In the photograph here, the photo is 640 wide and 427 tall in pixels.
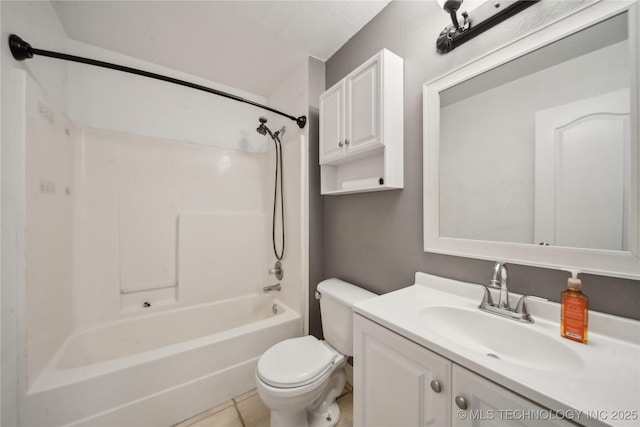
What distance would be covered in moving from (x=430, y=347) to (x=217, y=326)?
6.35ft

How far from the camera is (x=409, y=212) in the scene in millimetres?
1255

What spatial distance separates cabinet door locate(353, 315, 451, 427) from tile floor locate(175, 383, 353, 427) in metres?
0.56

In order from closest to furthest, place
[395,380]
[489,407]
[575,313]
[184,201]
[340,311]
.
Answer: [489,407]
[575,313]
[395,380]
[340,311]
[184,201]

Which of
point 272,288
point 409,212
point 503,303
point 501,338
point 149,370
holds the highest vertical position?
point 409,212

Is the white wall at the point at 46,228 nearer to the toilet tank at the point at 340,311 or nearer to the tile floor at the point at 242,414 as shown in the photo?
the tile floor at the point at 242,414

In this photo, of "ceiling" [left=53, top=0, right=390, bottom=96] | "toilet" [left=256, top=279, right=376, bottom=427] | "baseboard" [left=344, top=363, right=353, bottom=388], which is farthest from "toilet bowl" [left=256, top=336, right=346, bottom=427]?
"ceiling" [left=53, top=0, right=390, bottom=96]

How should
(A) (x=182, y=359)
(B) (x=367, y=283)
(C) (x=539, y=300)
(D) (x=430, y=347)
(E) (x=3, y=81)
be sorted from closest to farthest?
(D) (x=430, y=347) → (C) (x=539, y=300) → (E) (x=3, y=81) → (A) (x=182, y=359) → (B) (x=367, y=283)

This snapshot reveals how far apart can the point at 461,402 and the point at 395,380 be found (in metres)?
0.23

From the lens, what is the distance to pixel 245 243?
223 cm

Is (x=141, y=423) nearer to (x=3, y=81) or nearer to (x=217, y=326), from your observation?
(x=217, y=326)

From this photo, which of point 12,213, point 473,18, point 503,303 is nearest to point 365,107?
point 473,18

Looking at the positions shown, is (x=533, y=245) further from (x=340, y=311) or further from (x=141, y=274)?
(x=141, y=274)

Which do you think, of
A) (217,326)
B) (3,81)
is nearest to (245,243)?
(217,326)

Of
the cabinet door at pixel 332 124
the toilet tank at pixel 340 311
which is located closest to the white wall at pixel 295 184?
the cabinet door at pixel 332 124
